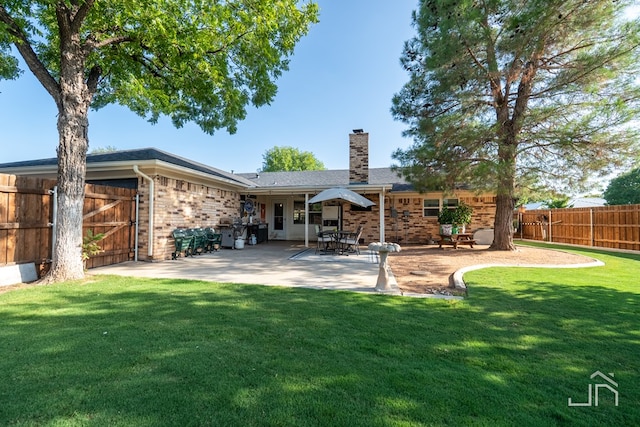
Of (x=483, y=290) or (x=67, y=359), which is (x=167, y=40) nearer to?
(x=67, y=359)

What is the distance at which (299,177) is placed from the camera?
1750 centimetres

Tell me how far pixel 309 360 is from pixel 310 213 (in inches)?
534

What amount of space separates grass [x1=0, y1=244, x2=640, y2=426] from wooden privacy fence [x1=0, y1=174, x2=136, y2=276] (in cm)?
162

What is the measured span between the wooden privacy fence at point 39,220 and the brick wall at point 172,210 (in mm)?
654

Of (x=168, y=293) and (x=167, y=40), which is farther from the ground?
(x=167, y=40)

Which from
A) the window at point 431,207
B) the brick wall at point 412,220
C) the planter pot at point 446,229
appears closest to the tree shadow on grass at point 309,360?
the planter pot at point 446,229

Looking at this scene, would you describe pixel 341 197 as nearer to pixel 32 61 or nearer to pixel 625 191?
pixel 32 61

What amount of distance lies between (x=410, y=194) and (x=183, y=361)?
1328cm

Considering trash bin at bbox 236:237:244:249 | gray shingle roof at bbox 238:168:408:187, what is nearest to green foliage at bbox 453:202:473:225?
gray shingle roof at bbox 238:168:408:187

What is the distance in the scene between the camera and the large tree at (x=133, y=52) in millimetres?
5738

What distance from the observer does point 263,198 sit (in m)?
16.4

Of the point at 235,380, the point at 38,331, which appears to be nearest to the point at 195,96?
the point at 38,331

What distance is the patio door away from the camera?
1669 centimetres

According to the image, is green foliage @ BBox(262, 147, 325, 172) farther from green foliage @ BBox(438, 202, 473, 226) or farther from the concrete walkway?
the concrete walkway
